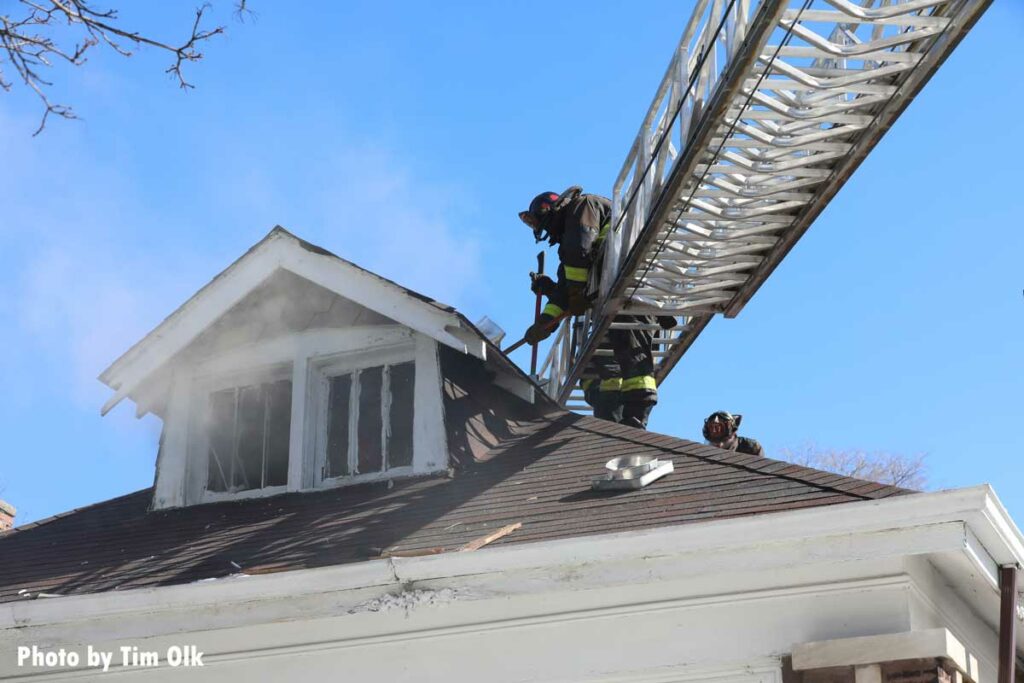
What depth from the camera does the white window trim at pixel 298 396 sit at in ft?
23.8

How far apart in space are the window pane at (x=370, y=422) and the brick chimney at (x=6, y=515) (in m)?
4.05

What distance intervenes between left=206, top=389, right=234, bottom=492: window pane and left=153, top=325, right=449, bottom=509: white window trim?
0.15 ft

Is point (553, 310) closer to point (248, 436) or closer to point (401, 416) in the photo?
point (401, 416)

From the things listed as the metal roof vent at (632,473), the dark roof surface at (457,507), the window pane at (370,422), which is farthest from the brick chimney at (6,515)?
the metal roof vent at (632,473)

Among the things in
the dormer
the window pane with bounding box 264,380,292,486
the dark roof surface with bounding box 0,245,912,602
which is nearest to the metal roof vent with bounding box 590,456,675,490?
the dark roof surface with bounding box 0,245,912,602

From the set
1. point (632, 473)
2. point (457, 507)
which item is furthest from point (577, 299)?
point (632, 473)

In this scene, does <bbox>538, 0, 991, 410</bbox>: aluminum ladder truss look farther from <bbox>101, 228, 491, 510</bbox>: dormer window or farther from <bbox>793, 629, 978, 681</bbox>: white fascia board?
<bbox>793, 629, 978, 681</bbox>: white fascia board

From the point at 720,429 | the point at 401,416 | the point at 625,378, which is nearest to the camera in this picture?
the point at 401,416

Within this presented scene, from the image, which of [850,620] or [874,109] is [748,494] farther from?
[874,109]

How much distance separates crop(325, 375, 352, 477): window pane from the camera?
293 inches

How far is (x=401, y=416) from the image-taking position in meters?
7.45

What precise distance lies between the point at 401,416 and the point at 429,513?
40.8 inches

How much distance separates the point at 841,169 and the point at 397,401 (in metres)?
3.09

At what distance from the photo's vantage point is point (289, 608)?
588 cm
